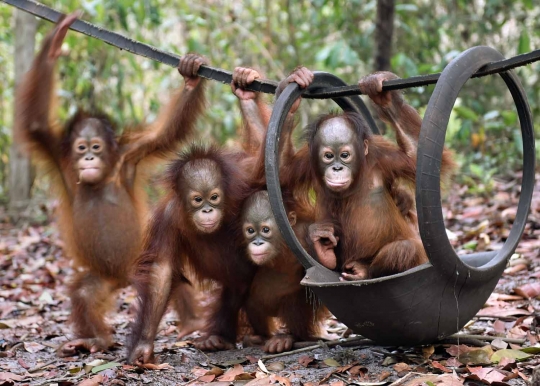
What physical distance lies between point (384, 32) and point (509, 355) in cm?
377

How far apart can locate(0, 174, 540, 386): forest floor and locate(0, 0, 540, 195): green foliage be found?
2.65 metres

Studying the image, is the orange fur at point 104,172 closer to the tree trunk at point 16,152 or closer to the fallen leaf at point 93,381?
the fallen leaf at point 93,381

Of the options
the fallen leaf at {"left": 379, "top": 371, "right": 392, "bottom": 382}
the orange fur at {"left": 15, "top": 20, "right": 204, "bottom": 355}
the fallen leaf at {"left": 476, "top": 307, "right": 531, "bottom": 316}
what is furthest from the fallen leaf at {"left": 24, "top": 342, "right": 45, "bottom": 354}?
the fallen leaf at {"left": 476, "top": 307, "right": 531, "bottom": 316}

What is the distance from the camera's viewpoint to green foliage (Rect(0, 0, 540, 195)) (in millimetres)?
7938

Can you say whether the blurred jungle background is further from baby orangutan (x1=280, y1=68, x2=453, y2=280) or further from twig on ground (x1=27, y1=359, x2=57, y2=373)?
baby orangutan (x1=280, y1=68, x2=453, y2=280)

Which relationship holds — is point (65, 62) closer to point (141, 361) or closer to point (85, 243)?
point (85, 243)

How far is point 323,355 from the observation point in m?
3.51

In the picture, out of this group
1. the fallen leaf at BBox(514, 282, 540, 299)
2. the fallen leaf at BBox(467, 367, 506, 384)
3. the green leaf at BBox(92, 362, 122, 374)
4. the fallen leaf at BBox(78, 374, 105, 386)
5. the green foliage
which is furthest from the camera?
the green foliage

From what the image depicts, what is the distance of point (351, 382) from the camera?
9.82 ft

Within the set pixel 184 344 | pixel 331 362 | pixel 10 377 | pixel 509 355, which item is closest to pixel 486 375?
pixel 509 355

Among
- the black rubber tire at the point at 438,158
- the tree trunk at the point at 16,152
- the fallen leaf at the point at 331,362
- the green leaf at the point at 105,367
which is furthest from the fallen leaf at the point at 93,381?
the tree trunk at the point at 16,152

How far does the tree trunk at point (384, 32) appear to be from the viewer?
6.11 m

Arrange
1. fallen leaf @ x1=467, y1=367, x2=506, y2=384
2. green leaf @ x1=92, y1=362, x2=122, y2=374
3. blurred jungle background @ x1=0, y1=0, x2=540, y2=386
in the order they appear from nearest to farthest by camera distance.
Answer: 1. fallen leaf @ x1=467, y1=367, x2=506, y2=384
2. blurred jungle background @ x1=0, y1=0, x2=540, y2=386
3. green leaf @ x1=92, y1=362, x2=122, y2=374

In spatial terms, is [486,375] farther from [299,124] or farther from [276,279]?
[299,124]
